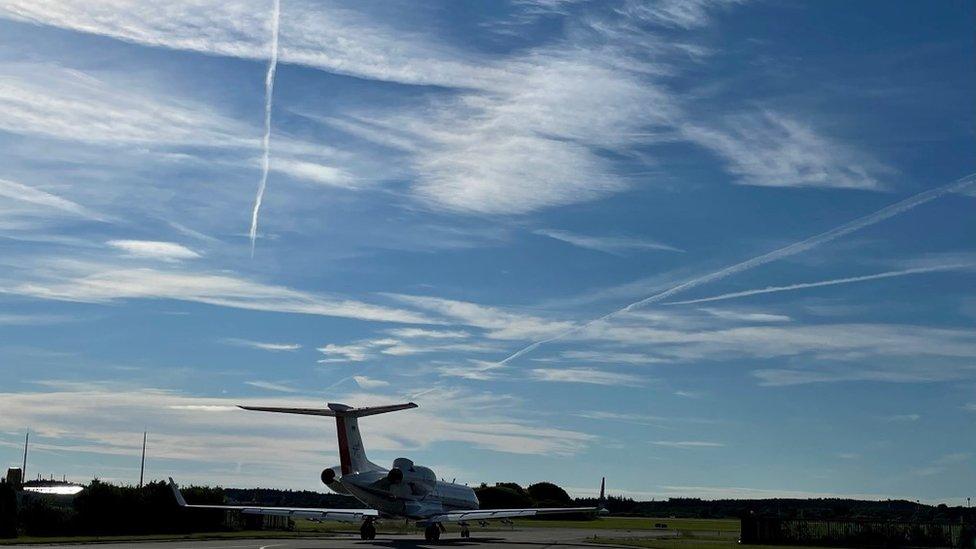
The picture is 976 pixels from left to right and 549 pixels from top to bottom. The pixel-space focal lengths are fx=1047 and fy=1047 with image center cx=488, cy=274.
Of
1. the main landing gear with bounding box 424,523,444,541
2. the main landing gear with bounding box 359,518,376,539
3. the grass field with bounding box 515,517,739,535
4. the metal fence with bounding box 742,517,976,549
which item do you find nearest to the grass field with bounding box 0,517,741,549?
the grass field with bounding box 515,517,739,535

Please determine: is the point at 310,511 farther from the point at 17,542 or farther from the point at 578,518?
the point at 578,518

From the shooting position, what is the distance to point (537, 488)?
152 metres

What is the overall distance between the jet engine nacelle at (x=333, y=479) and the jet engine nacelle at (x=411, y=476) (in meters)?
3.20

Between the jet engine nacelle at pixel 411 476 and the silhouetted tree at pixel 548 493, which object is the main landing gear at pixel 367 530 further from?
the silhouetted tree at pixel 548 493

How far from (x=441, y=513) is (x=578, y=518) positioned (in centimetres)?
7585

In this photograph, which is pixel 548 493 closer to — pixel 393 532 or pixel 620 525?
pixel 620 525

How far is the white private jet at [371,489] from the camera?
58.3m

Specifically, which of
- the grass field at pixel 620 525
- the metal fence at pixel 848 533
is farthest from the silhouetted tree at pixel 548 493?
the metal fence at pixel 848 533

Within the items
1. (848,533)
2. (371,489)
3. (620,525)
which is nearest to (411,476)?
(371,489)

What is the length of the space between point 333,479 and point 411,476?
4.68m

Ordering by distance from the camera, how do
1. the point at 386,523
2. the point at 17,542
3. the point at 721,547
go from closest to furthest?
1. the point at 17,542
2. the point at 721,547
3. the point at 386,523

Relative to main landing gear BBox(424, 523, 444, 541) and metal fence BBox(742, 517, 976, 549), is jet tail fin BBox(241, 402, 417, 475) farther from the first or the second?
metal fence BBox(742, 517, 976, 549)

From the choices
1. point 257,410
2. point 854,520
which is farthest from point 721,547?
point 257,410

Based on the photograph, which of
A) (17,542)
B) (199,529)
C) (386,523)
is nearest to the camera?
(17,542)
